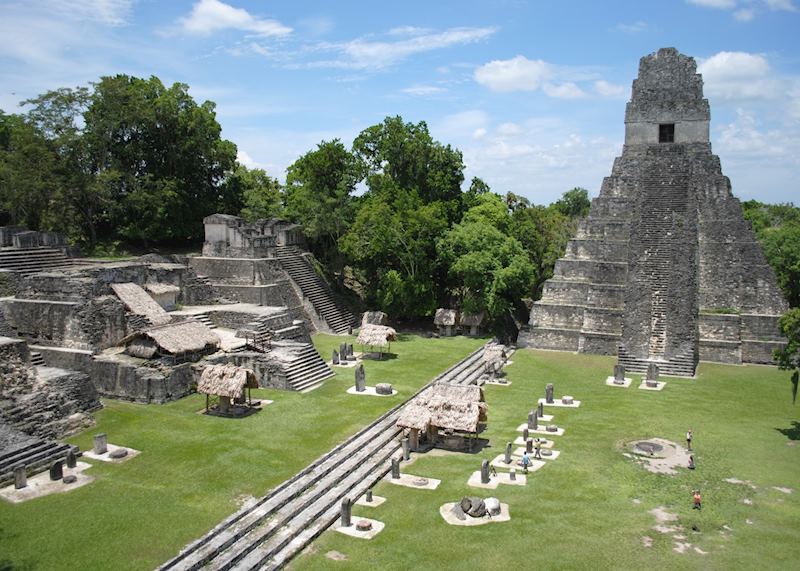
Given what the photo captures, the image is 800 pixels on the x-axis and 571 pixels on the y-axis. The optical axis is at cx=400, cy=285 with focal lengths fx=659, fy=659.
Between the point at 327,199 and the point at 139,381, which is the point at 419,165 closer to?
the point at 327,199

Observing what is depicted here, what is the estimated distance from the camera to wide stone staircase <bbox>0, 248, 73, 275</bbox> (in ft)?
94.1

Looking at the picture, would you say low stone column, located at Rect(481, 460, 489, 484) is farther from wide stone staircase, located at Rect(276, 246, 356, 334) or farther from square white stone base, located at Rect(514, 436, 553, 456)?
wide stone staircase, located at Rect(276, 246, 356, 334)

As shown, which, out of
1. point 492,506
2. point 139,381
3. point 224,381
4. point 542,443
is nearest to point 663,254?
point 542,443

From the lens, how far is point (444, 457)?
61.5ft

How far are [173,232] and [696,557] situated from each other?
33.4 metres

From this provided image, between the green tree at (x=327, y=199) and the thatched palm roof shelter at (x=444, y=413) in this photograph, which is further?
the green tree at (x=327, y=199)

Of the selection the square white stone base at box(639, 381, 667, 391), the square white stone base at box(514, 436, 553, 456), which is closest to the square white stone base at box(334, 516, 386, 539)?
the square white stone base at box(514, 436, 553, 456)

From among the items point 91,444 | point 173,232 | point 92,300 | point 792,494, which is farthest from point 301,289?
point 792,494

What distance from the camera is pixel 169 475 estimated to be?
17.0 metres

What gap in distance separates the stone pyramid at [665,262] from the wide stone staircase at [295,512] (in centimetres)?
1429

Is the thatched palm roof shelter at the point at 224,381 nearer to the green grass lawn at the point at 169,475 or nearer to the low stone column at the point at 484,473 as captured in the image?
the green grass lawn at the point at 169,475

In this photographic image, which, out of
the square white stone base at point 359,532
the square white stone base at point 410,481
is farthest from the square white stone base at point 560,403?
the square white stone base at point 359,532

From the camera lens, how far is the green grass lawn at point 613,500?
43.6 feet

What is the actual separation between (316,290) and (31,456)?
2126 cm
